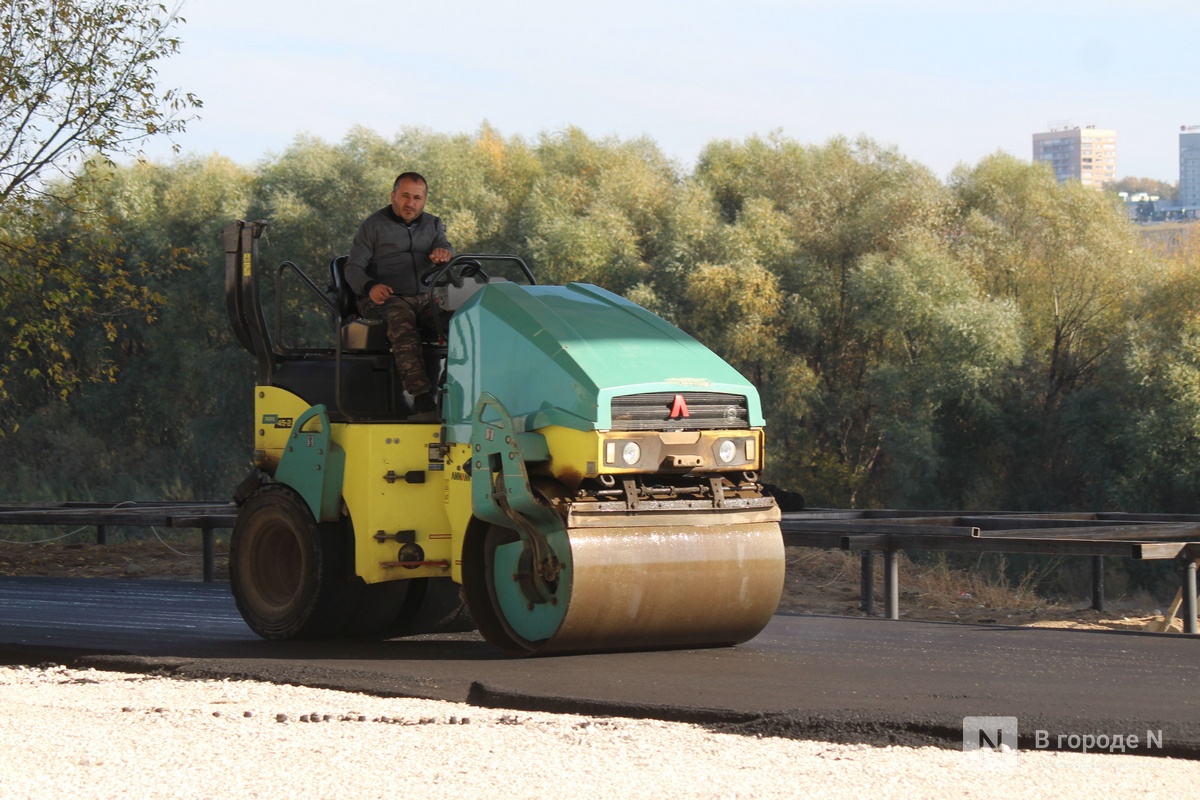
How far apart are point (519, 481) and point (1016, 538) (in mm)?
4771

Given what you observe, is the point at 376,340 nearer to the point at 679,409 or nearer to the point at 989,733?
the point at 679,409

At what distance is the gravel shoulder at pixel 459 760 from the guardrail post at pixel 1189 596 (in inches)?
221

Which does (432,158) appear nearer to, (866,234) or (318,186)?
(318,186)

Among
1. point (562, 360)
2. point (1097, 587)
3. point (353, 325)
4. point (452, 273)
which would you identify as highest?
point (452, 273)

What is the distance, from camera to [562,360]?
8.02 m

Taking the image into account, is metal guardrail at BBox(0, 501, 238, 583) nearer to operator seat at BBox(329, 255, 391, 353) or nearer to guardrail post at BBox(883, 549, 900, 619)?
operator seat at BBox(329, 255, 391, 353)

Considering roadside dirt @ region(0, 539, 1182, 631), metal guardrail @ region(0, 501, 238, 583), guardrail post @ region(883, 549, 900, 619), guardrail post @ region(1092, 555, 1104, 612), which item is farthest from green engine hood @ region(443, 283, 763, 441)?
guardrail post @ region(1092, 555, 1104, 612)

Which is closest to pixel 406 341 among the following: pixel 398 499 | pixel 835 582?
pixel 398 499

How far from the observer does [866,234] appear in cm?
4275

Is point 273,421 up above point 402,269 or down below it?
below

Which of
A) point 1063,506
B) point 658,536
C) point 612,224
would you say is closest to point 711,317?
point 612,224

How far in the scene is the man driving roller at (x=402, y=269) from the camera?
356 inches

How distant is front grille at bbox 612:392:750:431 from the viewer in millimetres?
7906

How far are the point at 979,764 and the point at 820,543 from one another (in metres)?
6.81
